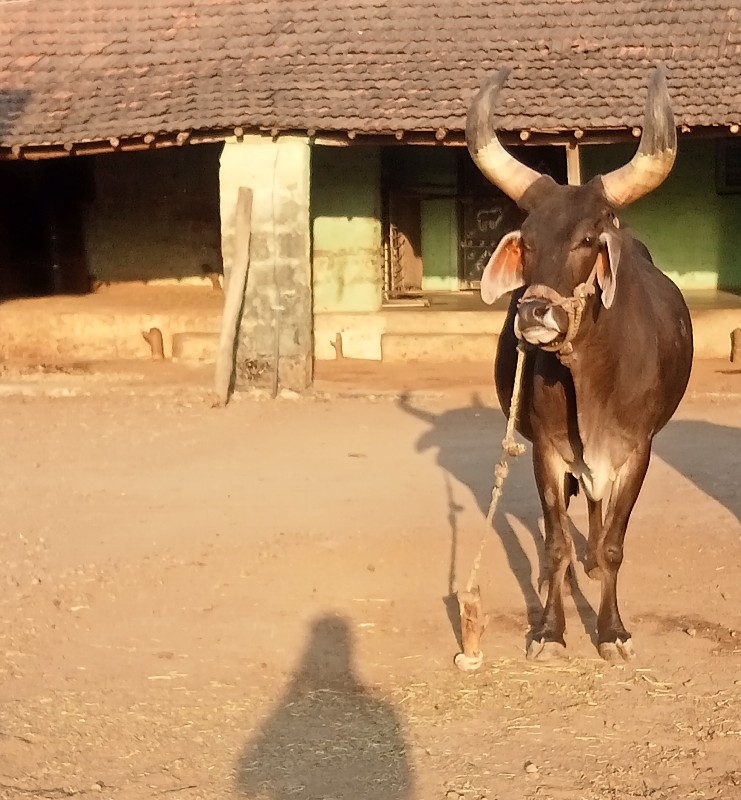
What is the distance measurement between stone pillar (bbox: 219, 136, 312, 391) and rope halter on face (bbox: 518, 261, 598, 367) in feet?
22.0

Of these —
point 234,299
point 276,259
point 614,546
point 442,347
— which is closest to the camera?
point 614,546

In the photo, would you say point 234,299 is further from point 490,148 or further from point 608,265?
point 608,265

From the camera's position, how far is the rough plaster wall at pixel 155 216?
14750 mm

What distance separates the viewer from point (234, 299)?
1084 cm

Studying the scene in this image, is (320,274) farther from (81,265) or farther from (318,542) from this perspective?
(318,542)

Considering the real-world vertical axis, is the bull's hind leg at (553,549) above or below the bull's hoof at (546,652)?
above

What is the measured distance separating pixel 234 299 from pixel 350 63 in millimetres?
2718

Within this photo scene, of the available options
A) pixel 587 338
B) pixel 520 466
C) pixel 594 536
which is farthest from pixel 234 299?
pixel 587 338

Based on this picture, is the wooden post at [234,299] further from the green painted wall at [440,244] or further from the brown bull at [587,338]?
the brown bull at [587,338]

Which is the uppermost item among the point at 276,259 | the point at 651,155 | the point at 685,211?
the point at 651,155

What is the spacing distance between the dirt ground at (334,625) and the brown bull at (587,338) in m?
0.40

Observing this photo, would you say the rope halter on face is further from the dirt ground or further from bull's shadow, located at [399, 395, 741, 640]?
bull's shadow, located at [399, 395, 741, 640]

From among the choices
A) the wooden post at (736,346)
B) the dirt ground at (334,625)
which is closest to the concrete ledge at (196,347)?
the dirt ground at (334,625)

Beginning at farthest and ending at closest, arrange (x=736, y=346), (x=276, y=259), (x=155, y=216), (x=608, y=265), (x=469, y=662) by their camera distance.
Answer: (x=155, y=216)
(x=736, y=346)
(x=276, y=259)
(x=469, y=662)
(x=608, y=265)
